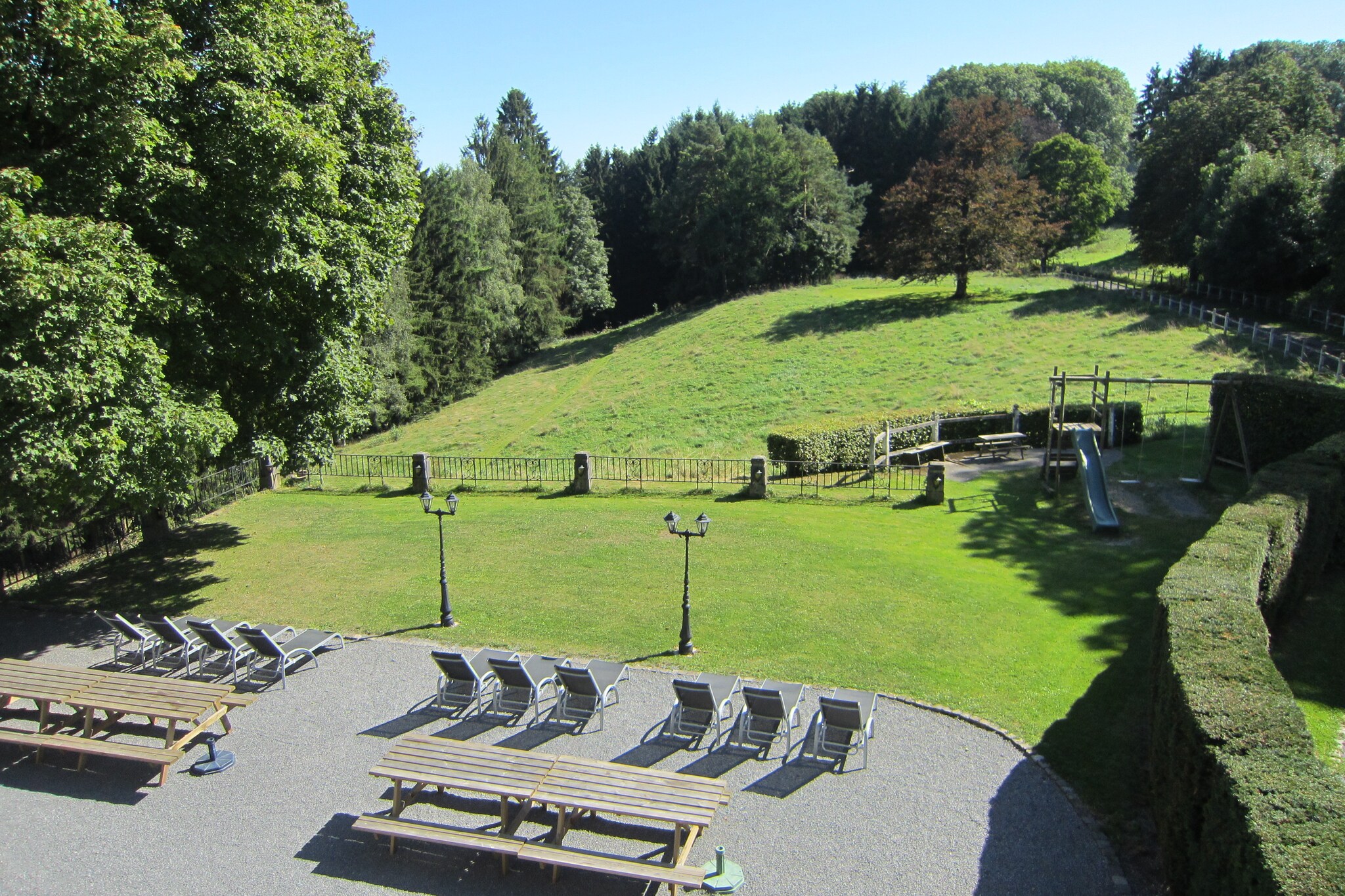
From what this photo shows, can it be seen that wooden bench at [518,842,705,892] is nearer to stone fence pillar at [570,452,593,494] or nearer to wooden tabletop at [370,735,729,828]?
wooden tabletop at [370,735,729,828]

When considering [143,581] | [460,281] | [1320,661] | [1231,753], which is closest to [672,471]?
[143,581]

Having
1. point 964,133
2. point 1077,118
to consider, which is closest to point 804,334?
point 964,133

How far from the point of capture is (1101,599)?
622 inches

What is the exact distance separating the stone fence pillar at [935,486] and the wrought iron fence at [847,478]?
2.21 ft

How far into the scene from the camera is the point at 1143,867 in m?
8.50

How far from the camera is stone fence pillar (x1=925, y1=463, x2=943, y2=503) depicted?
22.2m

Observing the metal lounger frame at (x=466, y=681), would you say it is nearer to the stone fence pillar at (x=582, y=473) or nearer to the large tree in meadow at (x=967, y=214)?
the stone fence pillar at (x=582, y=473)

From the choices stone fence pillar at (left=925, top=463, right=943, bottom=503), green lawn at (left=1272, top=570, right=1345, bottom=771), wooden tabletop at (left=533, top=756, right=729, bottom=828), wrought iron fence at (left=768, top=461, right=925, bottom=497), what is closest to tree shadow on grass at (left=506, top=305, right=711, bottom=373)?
wrought iron fence at (left=768, top=461, right=925, bottom=497)

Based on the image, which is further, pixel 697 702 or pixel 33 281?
pixel 33 281

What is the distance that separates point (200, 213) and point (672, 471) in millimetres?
15728

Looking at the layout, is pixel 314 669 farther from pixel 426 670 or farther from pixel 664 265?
pixel 664 265

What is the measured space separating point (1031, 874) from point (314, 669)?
34.5 ft

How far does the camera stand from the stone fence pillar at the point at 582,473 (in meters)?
24.8

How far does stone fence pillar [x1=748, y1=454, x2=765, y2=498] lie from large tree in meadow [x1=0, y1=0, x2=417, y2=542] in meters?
10.5
